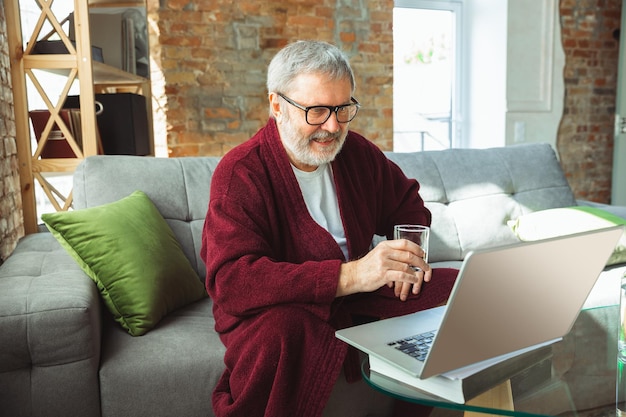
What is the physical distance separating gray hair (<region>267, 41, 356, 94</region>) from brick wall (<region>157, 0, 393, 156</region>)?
209 cm

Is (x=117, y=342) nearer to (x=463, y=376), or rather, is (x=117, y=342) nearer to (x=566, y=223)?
(x=463, y=376)

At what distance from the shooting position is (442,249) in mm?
2504

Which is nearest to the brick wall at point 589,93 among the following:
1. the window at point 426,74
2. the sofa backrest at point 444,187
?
the window at point 426,74

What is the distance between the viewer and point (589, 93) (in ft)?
15.6

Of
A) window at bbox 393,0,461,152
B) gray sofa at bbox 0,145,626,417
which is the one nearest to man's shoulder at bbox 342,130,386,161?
gray sofa at bbox 0,145,626,417

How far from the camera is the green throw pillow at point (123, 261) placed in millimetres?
1748

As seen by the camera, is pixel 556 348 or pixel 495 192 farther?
pixel 495 192

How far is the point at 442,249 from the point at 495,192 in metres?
0.41

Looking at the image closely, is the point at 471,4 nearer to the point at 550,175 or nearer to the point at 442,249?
the point at 550,175

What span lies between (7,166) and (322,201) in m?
1.38

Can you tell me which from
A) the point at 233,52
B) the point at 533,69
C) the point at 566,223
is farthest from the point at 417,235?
the point at 533,69

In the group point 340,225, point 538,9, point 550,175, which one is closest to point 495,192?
point 550,175

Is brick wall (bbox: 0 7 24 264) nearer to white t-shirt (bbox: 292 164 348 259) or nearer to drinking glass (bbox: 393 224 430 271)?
white t-shirt (bbox: 292 164 348 259)

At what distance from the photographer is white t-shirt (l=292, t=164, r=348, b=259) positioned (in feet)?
5.64
